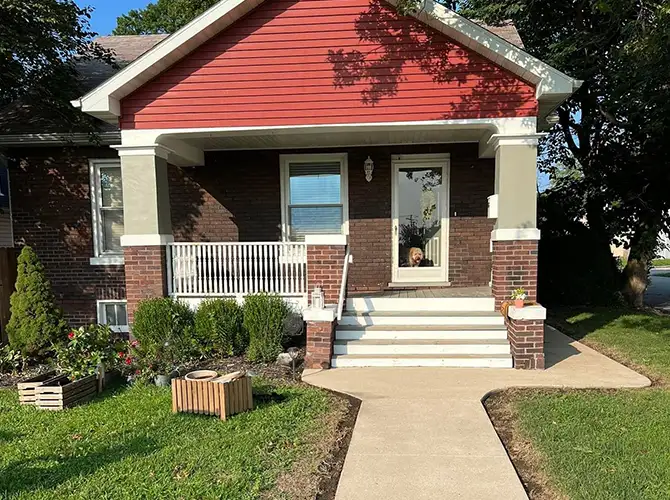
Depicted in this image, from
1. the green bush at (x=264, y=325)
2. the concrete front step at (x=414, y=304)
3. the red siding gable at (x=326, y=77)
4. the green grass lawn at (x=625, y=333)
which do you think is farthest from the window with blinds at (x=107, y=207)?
the green grass lawn at (x=625, y=333)

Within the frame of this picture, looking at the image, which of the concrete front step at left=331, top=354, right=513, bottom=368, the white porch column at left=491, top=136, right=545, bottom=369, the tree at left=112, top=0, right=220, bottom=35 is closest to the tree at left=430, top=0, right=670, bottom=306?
the white porch column at left=491, top=136, right=545, bottom=369

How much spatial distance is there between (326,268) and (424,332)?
1617 millimetres

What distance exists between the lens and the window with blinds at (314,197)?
8.39 meters

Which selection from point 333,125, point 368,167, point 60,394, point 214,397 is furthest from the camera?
point 368,167

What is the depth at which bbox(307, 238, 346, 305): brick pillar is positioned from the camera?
6156mm

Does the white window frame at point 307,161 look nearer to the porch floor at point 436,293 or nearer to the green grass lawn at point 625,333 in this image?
the porch floor at point 436,293

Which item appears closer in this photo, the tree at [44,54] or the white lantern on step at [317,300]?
the white lantern on step at [317,300]

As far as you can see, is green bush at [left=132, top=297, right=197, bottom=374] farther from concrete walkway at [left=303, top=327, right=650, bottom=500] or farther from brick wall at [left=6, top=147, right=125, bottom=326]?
brick wall at [left=6, top=147, right=125, bottom=326]

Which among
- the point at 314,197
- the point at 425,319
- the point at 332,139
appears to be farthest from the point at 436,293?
the point at 332,139

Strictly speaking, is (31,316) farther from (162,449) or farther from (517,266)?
(517,266)

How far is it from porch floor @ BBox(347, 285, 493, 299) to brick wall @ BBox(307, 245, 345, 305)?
38.2 inches

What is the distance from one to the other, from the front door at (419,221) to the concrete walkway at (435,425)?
2625 mm

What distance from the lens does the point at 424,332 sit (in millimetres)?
Answer: 6184

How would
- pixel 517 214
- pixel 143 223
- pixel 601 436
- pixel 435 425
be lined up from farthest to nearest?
1. pixel 143 223
2. pixel 517 214
3. pixel 435 425
4. pixel 601 436
